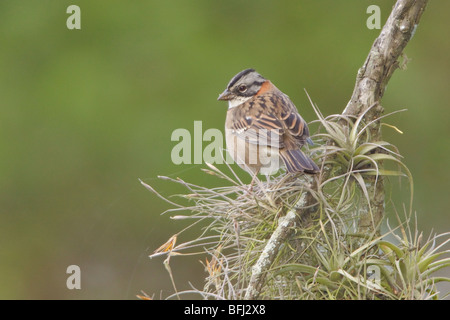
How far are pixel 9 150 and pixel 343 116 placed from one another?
4.87 meters

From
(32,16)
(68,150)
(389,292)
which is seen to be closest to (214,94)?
(68,150)

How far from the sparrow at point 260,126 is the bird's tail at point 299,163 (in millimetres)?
17

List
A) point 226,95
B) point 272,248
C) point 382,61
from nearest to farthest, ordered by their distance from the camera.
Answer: point 272,248 < point 382,61 < point 226,95

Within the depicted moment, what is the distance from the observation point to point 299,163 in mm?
2346

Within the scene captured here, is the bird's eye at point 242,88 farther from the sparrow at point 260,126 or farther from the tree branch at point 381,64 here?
the tree branch at point 381,64

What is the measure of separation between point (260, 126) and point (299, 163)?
35.0 inches

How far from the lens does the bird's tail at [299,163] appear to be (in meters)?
2.29

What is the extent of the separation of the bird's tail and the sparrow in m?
0.02

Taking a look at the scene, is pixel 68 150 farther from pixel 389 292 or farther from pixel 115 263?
pixel 389 292

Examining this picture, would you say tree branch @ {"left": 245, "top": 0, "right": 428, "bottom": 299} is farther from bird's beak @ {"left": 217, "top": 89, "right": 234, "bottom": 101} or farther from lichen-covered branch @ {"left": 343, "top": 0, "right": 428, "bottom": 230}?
bird's beak @ {"left": 217, "top": 89, "right": 234, "bottom": 101}

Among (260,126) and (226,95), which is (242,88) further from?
(260,126)

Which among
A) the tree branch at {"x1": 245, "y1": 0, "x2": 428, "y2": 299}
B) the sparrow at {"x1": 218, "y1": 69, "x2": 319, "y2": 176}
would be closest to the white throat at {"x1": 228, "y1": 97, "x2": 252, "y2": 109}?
the sparrow at {"x1": 218, "y1": 69, "x2": 319, "y2": 176}

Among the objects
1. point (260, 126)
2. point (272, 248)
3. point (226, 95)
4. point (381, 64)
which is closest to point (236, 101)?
point (226, 95)

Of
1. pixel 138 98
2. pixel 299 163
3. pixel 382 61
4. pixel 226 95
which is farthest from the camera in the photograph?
pixel 138 98
